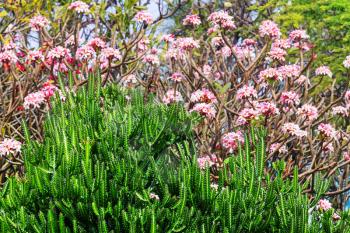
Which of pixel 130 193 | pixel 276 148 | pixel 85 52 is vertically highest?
pixel 85 52

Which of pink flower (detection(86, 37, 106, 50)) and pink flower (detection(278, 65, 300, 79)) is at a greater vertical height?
pink flower (detection(86, 37, 106, 50))

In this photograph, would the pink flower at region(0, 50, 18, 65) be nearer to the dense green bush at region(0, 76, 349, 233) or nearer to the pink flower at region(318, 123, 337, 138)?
the dense green bush at region(0, 76, 349, 233)

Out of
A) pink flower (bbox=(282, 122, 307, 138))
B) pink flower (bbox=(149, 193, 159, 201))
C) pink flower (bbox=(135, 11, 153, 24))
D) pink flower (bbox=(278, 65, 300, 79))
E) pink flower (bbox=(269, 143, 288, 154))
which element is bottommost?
pink flower (bbox=(269, 143, 288, 154))

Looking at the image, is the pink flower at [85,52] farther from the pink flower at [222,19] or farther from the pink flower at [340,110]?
the pink flower at [340,110]

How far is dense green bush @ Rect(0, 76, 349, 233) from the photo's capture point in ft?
15.1

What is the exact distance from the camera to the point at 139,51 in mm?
10102

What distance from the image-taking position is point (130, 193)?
475 centimetres

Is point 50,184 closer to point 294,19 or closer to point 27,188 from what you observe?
point 27,188

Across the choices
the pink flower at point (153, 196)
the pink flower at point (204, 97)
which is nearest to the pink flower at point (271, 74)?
the pink flower at point (204, 97)

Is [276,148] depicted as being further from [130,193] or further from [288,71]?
[130,193]

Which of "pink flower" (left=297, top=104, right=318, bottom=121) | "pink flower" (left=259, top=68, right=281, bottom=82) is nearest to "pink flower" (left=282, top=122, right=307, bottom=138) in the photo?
"pink flower" (left=297, top=104, right=318, bottom=121)

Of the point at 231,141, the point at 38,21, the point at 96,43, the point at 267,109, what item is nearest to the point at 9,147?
the point at 96,43

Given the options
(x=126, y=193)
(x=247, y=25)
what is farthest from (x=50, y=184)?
(x=247, y=25)

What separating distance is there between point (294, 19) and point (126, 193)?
1157 cm
